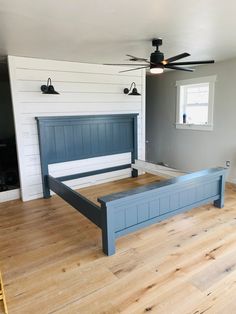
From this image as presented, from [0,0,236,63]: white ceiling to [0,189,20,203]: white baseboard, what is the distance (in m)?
2.29

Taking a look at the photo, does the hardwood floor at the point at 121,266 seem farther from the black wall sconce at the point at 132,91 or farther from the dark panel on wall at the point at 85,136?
the black wall sconce at the point at 132,91

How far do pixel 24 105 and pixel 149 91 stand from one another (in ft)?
12.3

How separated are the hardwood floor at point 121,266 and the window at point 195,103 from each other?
7.90ft

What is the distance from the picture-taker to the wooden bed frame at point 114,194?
2578 mm

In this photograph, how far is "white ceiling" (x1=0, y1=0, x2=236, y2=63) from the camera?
214cm

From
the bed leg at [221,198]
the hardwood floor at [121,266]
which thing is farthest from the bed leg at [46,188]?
the bed leg at [221,198]

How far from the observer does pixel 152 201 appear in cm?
279

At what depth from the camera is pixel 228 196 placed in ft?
13.5

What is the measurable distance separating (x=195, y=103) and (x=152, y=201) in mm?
3521

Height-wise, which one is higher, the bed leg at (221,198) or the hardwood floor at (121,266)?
the bed leg at (221,198)

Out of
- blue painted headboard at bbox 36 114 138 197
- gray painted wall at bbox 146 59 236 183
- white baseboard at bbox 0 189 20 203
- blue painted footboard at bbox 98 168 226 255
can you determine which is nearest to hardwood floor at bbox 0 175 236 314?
blue painted footboard at bbox 98 168 226 255

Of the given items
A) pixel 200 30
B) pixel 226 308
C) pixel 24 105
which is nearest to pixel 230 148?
pixel 200 30

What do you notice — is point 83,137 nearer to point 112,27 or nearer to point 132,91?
point 132,91

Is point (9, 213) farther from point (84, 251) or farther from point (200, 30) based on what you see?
point (200, 30)
